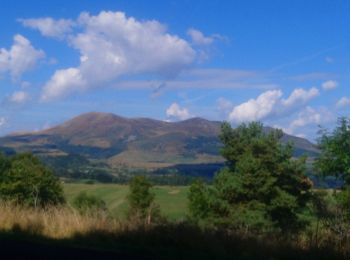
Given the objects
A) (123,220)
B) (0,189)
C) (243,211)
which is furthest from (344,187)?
(0,189)

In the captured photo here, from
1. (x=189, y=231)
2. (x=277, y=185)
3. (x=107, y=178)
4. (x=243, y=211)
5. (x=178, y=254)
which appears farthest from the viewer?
(x=107, y=178)

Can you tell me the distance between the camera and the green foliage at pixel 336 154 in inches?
1018

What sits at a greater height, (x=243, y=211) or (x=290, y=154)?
(x=290, y=154)

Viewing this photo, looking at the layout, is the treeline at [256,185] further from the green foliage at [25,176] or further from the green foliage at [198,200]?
the green foliage at [25,176]

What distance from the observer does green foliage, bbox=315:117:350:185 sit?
25.9m

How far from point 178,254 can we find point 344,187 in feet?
61.1

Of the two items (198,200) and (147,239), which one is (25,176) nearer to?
(198,200)

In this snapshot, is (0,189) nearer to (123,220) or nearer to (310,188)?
(310,188)

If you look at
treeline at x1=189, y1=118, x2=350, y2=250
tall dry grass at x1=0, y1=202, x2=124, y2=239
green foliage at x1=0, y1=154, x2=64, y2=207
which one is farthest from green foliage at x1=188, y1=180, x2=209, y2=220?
tall dry grass at x1=0, y1=202, x2=124, y2=239

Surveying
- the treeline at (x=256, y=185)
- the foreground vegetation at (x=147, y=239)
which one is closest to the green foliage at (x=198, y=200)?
the treeline at (x=256, y=185)

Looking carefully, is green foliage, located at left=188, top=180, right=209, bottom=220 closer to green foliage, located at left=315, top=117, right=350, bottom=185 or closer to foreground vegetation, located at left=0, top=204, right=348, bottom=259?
green foliage, located at left=315, top=117, right=350, bottom=185

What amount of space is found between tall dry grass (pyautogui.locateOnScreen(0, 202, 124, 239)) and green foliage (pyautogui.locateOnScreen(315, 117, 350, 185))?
16.3m

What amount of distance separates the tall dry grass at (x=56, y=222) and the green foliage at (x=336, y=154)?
643 inches

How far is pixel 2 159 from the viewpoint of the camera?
67.5 metres
